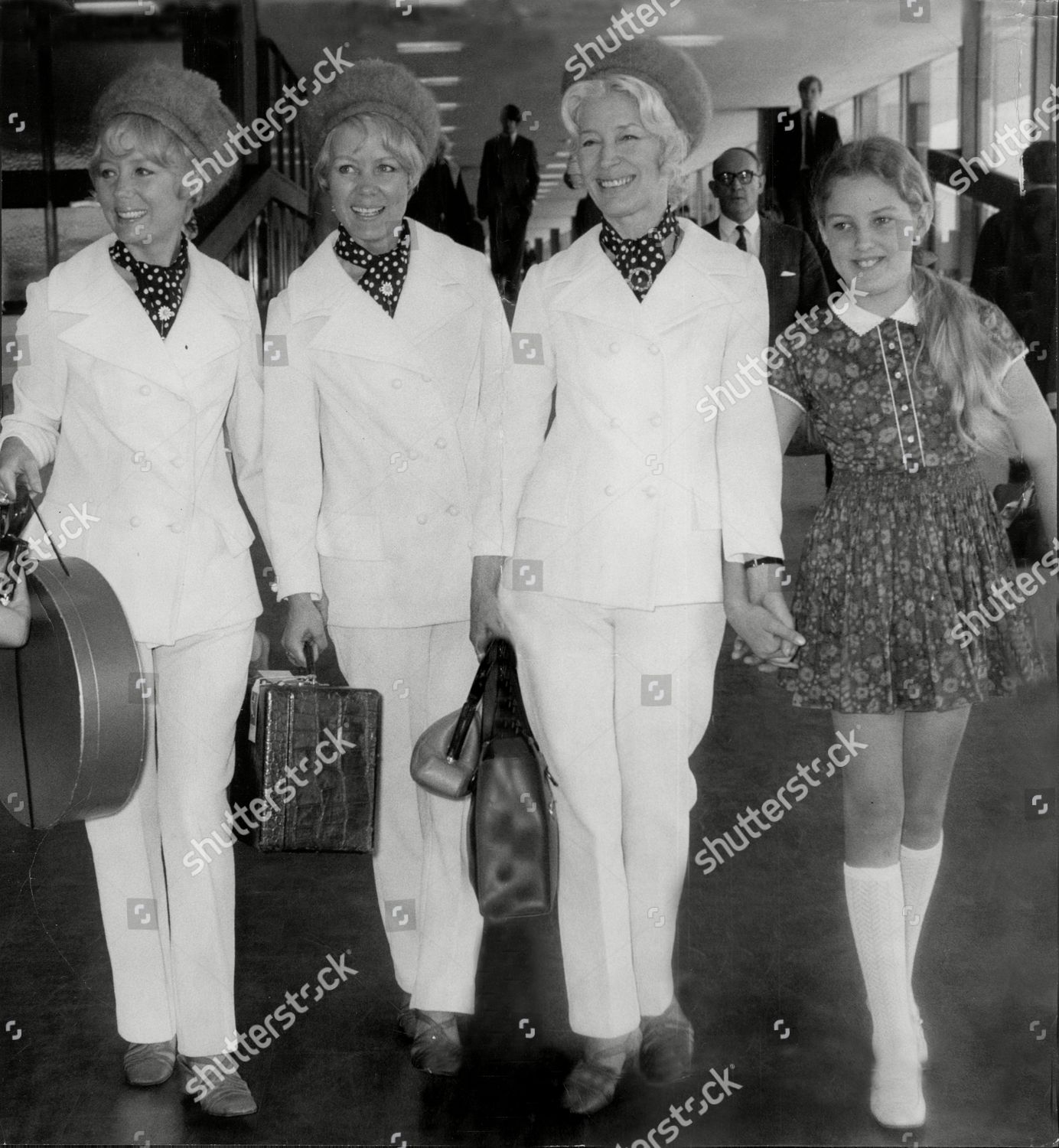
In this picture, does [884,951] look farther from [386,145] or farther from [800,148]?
[386,145]

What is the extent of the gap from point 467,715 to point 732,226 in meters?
1.11

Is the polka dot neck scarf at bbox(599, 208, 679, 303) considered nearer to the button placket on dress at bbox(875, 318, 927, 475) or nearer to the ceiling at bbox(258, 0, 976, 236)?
the ceiling at bbox(258, 0, 976, 236)

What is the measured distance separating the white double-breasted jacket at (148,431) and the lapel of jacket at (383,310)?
0.47 feet

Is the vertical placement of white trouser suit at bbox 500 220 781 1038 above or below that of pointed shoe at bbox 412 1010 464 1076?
above

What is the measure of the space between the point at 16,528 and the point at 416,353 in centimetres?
88

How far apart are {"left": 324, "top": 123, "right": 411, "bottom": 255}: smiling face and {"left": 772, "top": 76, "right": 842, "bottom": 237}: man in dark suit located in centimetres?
75

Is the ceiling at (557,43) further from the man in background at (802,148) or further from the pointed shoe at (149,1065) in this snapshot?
the pointed shoe at (149,1065)

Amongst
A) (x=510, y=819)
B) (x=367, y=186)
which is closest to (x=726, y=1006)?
(x=510, y=819)

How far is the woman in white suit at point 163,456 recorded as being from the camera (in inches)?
139

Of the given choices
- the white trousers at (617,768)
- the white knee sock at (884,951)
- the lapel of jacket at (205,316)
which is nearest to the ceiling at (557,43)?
the lapel of jacket at (205,316)

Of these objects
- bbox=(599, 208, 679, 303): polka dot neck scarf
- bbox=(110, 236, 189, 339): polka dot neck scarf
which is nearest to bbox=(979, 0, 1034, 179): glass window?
bbox=(599, 208, 679, 303): polka dot neck scarf

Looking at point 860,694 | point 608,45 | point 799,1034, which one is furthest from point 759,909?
point 608,45

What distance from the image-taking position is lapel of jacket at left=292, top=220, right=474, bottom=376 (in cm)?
355

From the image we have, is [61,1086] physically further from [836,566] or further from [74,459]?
[836,566]
